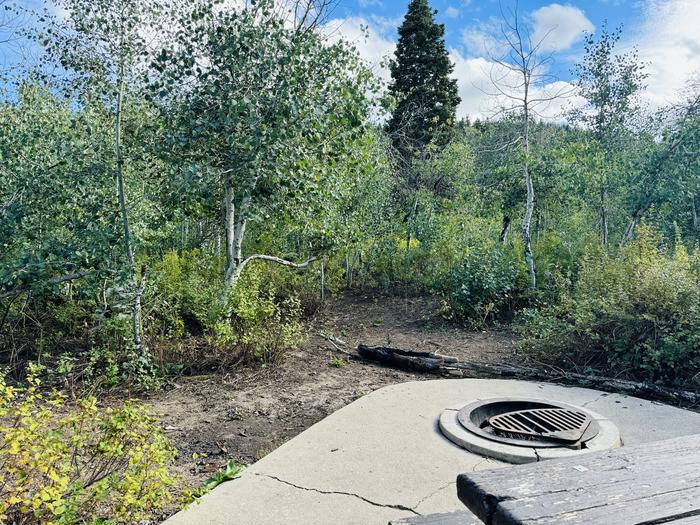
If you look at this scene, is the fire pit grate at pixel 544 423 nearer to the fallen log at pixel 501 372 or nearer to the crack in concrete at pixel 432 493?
the crack in concrete at pixel 432 493

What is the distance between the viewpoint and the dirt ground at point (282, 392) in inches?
154

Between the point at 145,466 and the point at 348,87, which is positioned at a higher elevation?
the point at 348,87

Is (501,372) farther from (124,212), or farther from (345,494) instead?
(124,212)

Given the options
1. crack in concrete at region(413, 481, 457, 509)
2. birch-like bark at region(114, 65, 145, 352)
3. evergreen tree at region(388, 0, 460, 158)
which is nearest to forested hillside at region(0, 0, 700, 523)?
birch-like bark at region(114, 65, 145, 352)

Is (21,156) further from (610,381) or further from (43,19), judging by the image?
(610,381)

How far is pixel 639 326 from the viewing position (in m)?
5.21

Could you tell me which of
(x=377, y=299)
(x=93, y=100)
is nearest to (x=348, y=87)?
(x=93, y=100)

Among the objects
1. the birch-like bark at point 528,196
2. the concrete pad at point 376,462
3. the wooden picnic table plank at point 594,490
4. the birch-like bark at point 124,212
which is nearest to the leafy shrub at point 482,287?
the birch-like bark at point 528,196

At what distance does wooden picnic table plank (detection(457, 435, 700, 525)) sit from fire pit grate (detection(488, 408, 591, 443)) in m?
2.05

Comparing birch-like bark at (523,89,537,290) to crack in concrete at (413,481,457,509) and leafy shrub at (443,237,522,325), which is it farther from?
crack in concrete at (413,481,457,509)

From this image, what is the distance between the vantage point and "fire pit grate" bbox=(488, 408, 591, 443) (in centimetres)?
340

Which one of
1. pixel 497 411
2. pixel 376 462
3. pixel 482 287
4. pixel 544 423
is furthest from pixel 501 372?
pixel 482 287

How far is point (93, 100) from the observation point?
5.08 meters

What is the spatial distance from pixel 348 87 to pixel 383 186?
5.28 m
